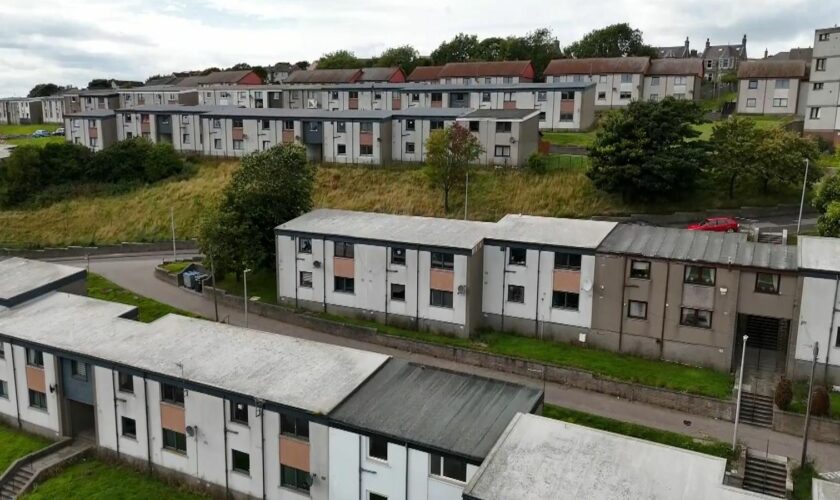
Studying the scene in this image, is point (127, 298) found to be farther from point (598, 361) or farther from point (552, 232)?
point (598, 361)

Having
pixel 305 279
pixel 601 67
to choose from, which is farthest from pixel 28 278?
pixel 601 67

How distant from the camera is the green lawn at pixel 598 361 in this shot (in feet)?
118

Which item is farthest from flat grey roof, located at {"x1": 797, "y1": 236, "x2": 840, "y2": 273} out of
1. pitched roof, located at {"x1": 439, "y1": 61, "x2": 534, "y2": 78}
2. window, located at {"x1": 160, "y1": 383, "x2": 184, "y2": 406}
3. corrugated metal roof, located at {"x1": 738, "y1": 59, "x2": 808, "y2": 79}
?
Answer: pitched roof, located at {"x1": 439, "y1": 61, "x2": 534, "y2": 78}

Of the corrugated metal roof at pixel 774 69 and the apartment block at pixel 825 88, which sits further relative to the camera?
the corrugated metal roof at pixel 774 69

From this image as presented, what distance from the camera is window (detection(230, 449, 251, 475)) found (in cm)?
2969

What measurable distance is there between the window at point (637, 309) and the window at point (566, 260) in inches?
144

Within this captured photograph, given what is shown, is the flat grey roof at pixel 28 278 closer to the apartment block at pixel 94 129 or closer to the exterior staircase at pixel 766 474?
the exterior staircase at pixel 766 474

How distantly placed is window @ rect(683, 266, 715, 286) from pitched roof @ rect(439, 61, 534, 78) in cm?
7294

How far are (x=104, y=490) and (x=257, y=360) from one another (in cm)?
849

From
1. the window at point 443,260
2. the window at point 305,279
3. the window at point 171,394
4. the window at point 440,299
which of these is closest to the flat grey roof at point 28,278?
the window at point 305,279

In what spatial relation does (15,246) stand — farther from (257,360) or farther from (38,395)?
(257,360)

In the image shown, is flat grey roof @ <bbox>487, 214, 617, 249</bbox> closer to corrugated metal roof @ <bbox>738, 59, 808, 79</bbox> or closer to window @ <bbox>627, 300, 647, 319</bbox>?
window @ <bbox>627, 300, 647, 319</bbox>

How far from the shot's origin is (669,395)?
34.2 meters

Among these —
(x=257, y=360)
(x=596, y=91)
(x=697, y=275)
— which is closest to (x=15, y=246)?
(x=257, y=360)
